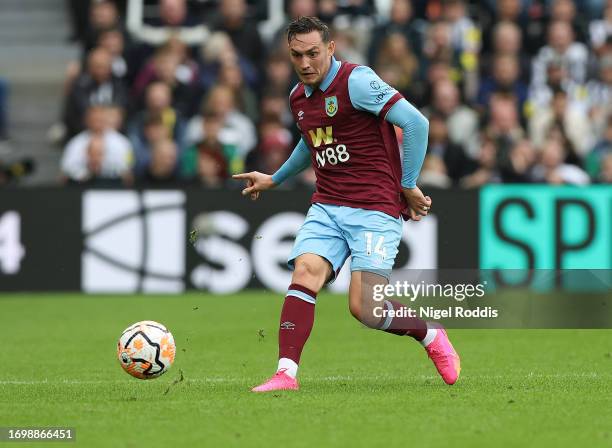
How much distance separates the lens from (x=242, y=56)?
60.5 feet

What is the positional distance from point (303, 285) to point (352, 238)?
0.41 metres

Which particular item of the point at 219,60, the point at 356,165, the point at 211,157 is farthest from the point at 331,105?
the point at 219,60

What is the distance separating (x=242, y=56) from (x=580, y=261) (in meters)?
5.16

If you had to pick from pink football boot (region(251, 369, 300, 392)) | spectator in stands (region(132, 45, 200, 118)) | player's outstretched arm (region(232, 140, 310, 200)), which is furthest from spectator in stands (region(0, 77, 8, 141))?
pink football boot (region(251, 369, 300, 392))

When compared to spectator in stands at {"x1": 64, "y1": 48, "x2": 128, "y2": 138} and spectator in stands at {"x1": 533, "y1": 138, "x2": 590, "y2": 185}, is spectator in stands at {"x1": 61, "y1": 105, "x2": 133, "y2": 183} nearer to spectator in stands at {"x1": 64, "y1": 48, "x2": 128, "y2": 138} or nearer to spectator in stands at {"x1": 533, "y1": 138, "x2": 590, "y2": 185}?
spectator in stands at {"x1": 64, "y1": 48, "x2": 128, "y2": 138}

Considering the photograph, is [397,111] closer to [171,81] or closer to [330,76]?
[330,76]

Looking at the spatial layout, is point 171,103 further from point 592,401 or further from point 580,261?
point 592,401

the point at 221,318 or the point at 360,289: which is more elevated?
the point at 360,289

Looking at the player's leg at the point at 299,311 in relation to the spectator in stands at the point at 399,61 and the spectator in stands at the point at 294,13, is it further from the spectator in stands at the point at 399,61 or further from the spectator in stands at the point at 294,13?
the spectator in stands at the point at 294,13

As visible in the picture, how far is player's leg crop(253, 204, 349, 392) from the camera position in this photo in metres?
8.25

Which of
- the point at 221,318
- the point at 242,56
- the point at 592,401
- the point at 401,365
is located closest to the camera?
the point at 592,401

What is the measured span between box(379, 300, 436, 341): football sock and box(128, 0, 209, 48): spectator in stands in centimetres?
1024

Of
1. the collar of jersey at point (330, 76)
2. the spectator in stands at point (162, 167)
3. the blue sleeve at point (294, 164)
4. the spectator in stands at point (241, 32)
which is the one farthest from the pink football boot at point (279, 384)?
the spectator in stands at point (241, 32)

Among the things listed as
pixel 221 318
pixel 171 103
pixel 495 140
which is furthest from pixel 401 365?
pixel 171 103
